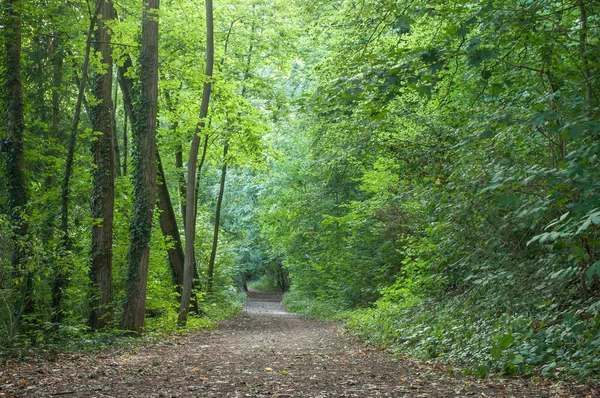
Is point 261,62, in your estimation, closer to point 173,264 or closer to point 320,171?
point 320,171

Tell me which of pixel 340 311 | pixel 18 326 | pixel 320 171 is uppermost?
pixel 320 171

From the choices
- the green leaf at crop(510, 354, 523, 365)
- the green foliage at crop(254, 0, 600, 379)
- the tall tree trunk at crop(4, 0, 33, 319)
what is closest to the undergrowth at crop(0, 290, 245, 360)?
the tall tree trunk at crop(4, 0, 33, 319)

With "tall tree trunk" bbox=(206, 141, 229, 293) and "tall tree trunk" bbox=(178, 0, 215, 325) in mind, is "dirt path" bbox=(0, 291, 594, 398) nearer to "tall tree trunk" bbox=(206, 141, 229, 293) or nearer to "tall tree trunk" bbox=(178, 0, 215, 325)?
"tall tree trunk" bbox=(178, 0, 215, 325)

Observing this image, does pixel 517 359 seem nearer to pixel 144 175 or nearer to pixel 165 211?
pixel 144 175

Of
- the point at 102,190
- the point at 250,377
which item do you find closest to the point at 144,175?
the point at 102,190

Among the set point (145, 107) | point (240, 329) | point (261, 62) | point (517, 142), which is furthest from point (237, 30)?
point (517, 142)

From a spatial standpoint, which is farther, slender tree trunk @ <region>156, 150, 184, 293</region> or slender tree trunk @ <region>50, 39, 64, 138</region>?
slender tree trunk @ <region>156, 150, 184, 293</region>

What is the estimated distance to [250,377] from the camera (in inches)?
270

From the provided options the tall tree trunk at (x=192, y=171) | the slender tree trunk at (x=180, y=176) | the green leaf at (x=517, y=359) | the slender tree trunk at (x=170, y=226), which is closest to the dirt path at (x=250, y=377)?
the green leaf at (x=517, y=359)

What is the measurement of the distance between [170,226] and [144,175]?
498cm

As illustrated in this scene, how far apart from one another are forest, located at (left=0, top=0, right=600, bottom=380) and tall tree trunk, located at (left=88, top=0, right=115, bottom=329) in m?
0.05

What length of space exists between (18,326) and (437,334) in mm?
7317

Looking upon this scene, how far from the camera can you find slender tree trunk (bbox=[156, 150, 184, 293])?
54.2ft

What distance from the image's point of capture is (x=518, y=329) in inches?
279
